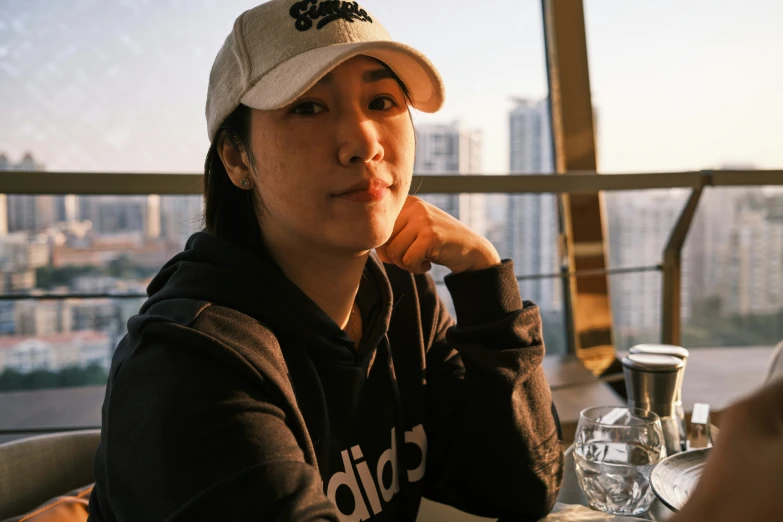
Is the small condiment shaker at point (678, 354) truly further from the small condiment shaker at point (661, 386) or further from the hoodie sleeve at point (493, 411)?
the hoodie sleeve at point (493, 411)

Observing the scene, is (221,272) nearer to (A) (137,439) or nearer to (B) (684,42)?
(A) (137,439)

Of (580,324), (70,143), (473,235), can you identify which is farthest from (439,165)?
(473,235)

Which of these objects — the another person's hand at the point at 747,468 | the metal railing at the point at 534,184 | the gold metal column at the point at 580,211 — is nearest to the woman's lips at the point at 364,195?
the another person's hand at the point at 747,468

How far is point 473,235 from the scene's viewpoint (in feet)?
4.64

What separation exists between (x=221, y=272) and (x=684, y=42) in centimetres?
314

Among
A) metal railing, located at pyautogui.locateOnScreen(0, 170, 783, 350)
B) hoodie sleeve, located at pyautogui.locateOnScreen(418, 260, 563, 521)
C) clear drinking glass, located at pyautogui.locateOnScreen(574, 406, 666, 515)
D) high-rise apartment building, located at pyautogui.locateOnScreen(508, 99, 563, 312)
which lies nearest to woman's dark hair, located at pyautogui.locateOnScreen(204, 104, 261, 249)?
hoodie sleeve, located at pyautogui.locateOnScreen(418, 260, 563, 521)

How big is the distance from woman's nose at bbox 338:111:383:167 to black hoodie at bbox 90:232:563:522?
21 cm

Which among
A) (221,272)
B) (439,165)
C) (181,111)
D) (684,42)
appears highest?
(684,42)

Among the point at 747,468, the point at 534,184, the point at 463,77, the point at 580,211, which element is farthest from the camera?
the point at 580,211

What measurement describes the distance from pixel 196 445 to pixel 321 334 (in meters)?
0.34

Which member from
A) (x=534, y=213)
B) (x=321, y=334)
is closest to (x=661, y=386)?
(x=321, y=334)

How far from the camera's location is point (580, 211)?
349 cm

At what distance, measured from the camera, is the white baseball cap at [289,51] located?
105 centimetres

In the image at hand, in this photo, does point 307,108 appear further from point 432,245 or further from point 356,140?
point 432,245
